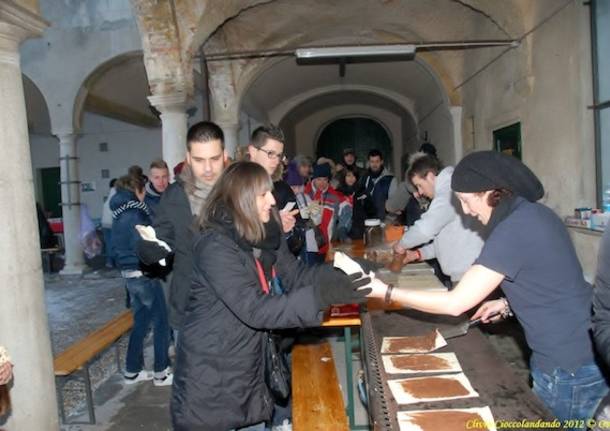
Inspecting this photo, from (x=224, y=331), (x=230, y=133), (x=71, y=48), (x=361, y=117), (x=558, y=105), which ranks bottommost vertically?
(x=224, y=331)

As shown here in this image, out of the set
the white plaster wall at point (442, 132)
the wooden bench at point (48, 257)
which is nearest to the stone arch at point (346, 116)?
the white plaster wall at point (442, 132)

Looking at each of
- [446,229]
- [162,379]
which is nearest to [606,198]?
[446,229]

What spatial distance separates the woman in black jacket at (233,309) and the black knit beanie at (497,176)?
580 millimetres

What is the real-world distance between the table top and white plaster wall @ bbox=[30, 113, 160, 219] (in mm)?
15470

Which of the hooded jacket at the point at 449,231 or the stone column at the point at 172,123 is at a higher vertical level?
the stone column at the point at 172,123

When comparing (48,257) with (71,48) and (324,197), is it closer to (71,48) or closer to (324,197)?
(71,48)

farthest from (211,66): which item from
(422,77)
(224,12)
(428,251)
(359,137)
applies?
(359,137)

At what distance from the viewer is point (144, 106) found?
15.9 metres

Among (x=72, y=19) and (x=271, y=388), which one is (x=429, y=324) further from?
(x=72, y=19)

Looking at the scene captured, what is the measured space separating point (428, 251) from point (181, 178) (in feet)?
7.62

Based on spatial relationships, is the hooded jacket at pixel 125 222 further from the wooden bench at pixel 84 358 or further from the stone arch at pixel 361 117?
the stone arch at pixel 361 117

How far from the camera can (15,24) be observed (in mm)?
3312

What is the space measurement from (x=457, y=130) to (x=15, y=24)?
28.7 feet

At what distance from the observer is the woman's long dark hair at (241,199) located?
2182 millimetres
